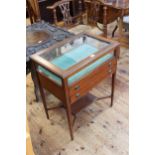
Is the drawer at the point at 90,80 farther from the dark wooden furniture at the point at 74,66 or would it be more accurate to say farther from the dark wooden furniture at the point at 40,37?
the dark wooden furniture at the point at 40,37

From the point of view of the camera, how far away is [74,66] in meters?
1.35

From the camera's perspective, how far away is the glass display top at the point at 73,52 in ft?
4.74

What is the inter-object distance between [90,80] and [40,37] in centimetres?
77

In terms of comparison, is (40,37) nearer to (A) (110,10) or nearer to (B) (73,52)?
(B) (73,52)

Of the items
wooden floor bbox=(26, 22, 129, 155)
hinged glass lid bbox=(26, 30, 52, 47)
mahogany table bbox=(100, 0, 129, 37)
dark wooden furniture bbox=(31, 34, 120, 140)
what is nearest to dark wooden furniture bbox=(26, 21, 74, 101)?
hinged glass lid bbox=(26, 30, 52, 47)

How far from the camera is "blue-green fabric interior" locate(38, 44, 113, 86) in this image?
4.52 ft

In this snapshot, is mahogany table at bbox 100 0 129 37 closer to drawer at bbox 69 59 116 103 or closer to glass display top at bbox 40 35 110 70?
glass display top at bbox 40 35 110 70

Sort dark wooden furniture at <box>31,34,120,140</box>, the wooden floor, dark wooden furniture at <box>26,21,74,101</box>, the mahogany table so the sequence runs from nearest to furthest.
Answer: dark wooden furniture at <box>31,34,120,140</box>, the wooden floor, dark wooden furniture at <box>26,21,74,101</box>, the mahogany table

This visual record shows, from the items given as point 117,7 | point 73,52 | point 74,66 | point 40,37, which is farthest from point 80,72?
point 117,7

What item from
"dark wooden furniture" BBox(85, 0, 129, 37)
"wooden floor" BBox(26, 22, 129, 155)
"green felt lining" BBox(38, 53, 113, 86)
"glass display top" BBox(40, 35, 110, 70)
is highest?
"dark wooden furniture" BBox(85, 0, 129, 37)

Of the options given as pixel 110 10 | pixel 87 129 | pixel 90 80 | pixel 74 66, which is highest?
pixel 110 10

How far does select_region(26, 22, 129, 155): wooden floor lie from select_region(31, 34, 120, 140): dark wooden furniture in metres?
0.14

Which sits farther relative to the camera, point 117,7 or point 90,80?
point 117,7
